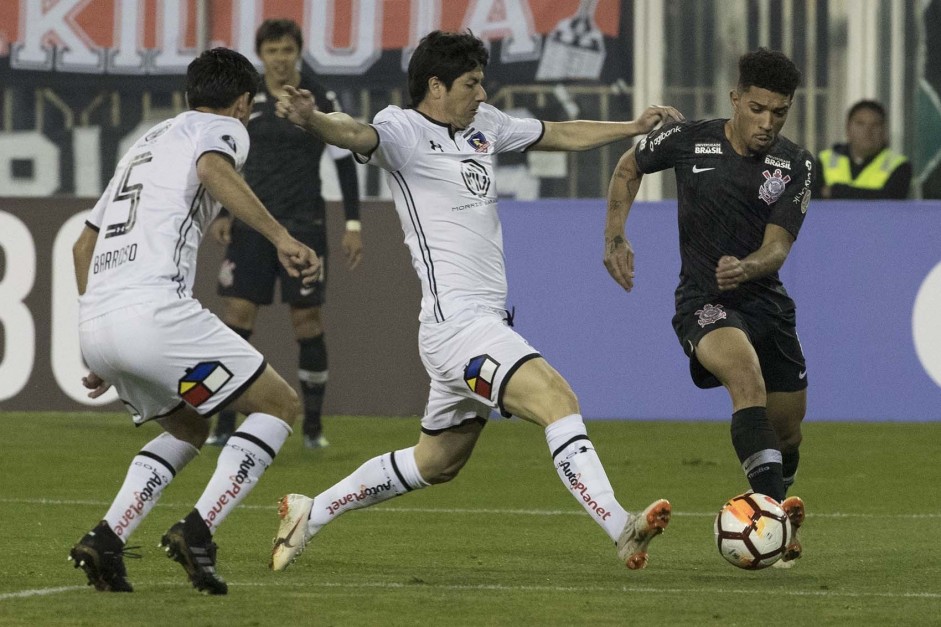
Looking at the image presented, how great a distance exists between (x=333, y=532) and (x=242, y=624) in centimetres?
231

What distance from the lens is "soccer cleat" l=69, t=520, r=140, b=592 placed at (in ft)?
19.2

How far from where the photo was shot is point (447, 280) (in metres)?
6.58

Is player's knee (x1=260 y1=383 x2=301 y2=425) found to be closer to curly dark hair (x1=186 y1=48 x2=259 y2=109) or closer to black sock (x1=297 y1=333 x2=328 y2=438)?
curly dark hair (x1=186 y1=48 x2=259 y2=109)

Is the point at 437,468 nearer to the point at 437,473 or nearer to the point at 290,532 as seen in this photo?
the point at 437,473

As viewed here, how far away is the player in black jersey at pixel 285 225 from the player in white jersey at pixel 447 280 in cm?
363

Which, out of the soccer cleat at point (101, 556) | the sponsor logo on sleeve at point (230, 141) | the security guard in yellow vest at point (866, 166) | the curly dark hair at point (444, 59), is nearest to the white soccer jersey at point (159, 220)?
the sponsor logo on sleeve at point (230, 141)

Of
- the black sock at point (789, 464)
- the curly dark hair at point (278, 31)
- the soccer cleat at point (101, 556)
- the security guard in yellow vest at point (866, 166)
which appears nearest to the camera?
the soccer cleat at point (101, 556)

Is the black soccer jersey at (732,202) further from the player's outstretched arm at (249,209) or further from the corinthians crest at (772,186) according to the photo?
the player's outstretched arm at (249,209)

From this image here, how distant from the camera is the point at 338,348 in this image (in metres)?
12.3

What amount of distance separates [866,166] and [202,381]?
24.7ft

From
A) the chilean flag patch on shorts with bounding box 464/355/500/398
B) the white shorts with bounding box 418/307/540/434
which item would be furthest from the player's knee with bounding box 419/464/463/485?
the chilean flag patch on shorts with bounding box 464/355/500/398

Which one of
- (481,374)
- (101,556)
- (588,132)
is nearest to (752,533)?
(481,374)

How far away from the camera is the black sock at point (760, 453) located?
21.8ft

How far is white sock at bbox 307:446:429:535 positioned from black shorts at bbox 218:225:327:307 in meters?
3.67
